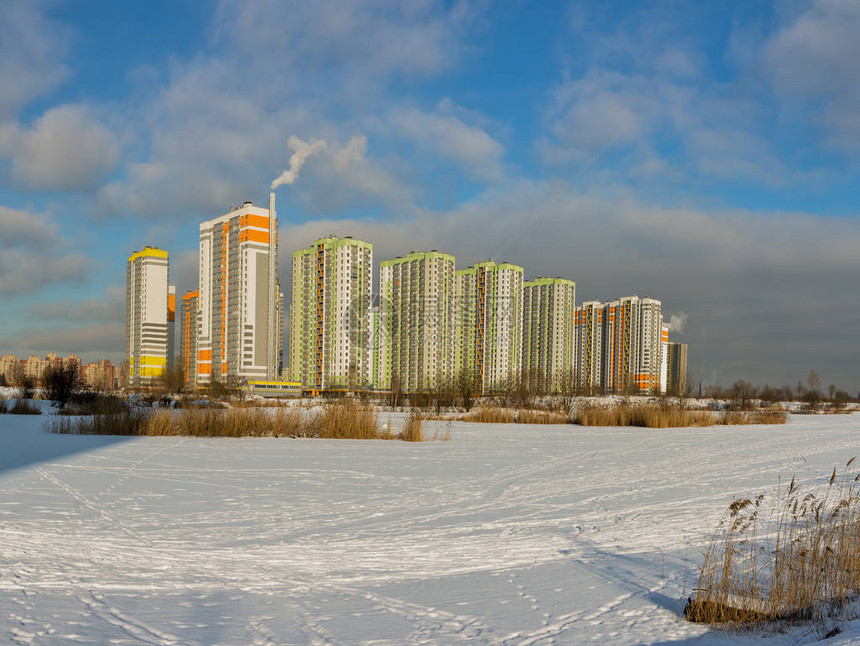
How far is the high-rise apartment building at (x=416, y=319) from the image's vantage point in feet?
154

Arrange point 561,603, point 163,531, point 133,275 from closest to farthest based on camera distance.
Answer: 1. point 561,603
2. point 163,531
3. point 133,275

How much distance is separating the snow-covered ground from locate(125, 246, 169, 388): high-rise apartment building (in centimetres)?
10503

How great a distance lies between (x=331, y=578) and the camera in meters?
4.73

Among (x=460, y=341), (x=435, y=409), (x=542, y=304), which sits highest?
(x=542, y=304)

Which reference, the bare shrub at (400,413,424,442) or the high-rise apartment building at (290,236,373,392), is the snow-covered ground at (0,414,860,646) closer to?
the bare shrub at (400,413,424,442)

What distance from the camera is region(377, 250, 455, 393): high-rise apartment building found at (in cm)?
4694

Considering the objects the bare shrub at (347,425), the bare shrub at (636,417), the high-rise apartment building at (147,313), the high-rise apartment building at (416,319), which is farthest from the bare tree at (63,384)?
the high-rise apartment building at (147,313)

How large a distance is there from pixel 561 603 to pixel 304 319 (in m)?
67.5

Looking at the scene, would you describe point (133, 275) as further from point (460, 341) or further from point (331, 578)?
point (331, 578)

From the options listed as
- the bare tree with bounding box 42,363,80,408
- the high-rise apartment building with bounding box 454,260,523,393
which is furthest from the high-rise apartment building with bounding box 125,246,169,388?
the bare tree with bounding box 42,363,80,408

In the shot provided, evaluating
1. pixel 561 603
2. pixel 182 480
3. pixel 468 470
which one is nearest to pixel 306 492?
pixel 182 480

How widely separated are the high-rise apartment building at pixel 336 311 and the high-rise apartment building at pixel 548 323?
27.5 meters

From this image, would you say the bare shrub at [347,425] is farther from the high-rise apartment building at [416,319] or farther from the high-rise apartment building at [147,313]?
the high-rise apartment building at [147,313]

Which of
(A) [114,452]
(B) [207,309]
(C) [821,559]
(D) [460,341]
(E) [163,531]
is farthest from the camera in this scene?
(B) [207,309]
